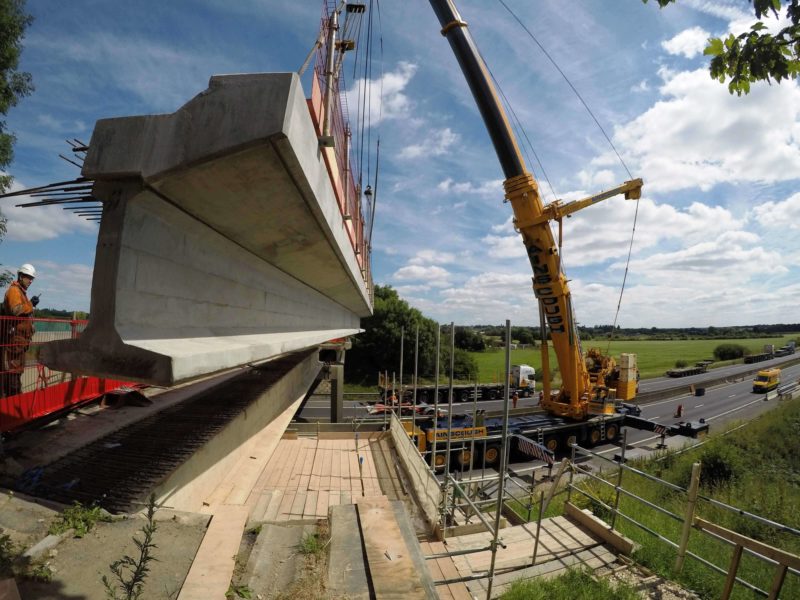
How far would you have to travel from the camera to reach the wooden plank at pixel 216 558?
2338 millimetres

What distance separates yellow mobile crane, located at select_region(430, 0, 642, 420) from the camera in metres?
10.4

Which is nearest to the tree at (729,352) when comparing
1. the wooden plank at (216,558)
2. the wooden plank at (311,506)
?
the wooden plank at (311,506)

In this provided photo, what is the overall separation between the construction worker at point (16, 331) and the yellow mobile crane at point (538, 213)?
10615 millimetres

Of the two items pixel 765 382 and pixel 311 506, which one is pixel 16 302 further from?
pixel 765 382

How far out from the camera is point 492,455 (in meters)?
13.3

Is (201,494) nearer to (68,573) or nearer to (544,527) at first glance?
(68,573)

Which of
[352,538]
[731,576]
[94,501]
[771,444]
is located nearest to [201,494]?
[94,501]

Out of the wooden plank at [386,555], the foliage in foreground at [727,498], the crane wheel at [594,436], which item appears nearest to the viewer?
the wooden plank at [386,555]

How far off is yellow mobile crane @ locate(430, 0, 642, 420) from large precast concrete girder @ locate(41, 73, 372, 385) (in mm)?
8734

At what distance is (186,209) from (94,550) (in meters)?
2.53

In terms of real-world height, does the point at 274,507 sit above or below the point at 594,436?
above

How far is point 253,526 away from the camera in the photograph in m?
3.31

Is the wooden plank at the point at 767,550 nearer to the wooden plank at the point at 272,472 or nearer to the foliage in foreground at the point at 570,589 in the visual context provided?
the foliage in foreground at the point at 570,589

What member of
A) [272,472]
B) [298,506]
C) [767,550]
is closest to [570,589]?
[767,550]
